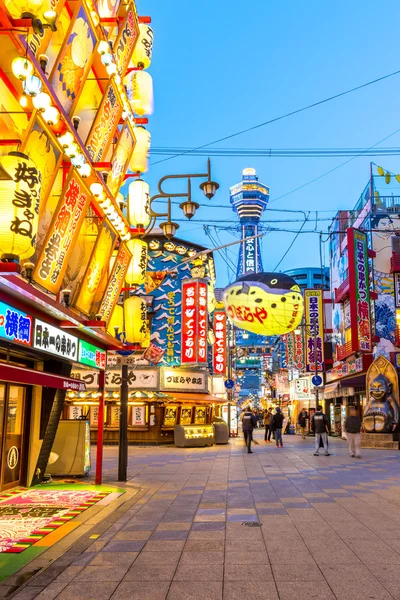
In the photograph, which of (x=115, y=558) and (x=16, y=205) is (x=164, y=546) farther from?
(x=16, y=205)

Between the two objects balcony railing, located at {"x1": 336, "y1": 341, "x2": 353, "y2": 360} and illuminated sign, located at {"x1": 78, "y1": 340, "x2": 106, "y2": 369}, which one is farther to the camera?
balcony railing, located at {"x1": 336, "y1": 341, "x2": 353, "y2": 360}

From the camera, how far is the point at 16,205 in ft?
26.3

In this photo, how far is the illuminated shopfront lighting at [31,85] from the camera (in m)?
8.66

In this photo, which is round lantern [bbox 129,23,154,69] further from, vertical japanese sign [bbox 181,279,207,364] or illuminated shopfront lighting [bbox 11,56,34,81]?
vertical japanese sign [bbox 181,279,207,364]

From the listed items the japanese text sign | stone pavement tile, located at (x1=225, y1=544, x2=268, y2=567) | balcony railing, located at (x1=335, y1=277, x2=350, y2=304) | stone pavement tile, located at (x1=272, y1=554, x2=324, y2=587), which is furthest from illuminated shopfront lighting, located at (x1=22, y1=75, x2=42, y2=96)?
balcony railing, located at (x1=335, y1=277, x2=350, y2=304)

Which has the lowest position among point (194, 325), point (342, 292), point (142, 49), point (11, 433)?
point (11, 433)

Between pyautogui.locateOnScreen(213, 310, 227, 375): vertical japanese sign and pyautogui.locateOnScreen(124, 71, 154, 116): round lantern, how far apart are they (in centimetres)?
2440

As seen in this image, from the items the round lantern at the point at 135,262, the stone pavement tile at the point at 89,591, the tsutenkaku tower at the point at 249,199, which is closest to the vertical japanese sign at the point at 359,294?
the round lantern at the point at 135,262

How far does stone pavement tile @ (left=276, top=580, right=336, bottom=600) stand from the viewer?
577 cm

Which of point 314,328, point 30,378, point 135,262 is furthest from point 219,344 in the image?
point 30,378

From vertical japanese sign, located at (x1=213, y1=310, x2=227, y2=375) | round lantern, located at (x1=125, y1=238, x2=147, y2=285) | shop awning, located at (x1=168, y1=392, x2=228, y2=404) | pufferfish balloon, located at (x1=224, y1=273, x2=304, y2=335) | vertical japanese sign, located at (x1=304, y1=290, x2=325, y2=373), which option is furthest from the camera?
vertical japanese sign, located at (x1=304, y1=290, x2=325, y2=373)

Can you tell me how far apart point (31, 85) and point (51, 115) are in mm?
924

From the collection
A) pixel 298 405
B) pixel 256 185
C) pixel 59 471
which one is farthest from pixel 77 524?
pixel 256 185

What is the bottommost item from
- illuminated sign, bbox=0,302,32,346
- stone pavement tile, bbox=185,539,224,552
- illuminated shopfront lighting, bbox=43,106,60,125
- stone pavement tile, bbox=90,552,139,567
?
stone pavement tile, bbox=90,552,139,567
